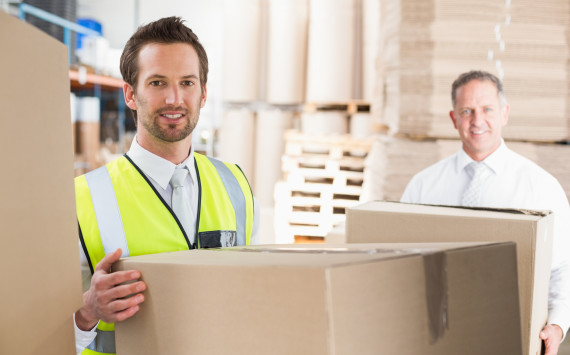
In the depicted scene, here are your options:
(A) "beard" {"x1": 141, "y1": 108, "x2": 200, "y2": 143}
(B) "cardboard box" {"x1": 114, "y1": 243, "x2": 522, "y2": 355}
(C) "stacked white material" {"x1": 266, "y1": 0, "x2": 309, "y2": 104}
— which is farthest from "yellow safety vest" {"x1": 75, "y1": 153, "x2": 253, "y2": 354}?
(C) "stacked white material" {"x1": 266, "y1": 0, "x2": 309, "y2": 104}

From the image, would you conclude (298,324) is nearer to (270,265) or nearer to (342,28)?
(270,265)

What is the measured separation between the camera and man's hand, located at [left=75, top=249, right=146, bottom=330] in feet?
3.05

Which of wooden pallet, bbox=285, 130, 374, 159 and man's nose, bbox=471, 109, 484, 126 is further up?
man's nose, bbox=471, 109, 484, 126

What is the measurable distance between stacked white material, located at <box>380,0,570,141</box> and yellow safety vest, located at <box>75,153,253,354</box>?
4.77 feet

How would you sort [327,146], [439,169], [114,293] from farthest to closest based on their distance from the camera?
[327,146]
[439,169]
[114,293]

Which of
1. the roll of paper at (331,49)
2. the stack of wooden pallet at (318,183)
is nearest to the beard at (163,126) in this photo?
the stack of wooden pallet at (318,183)

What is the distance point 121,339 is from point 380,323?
1.57 ft

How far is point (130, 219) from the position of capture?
1.43 metres

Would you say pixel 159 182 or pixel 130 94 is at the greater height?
pixel 130 94

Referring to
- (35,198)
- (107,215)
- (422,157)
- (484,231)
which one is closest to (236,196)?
(107,215)

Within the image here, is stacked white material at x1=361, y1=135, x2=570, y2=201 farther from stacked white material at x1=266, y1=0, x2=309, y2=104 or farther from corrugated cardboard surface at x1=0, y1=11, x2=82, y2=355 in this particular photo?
corrugated cardboard surface at x1=0, y1=11, x2=82, y2=355

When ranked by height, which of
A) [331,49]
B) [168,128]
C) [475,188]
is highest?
[331,49]

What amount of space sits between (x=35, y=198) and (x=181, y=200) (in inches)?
29.8

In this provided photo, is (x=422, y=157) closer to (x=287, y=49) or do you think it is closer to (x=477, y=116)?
(x=477, y=116)
